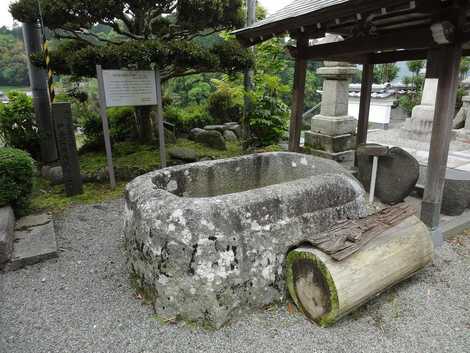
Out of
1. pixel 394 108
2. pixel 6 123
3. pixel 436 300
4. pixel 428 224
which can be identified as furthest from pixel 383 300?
pixel 394 108

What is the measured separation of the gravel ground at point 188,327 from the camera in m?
2.35

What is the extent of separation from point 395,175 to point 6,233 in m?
4.82

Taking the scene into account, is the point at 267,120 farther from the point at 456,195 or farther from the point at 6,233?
the point at 6,233

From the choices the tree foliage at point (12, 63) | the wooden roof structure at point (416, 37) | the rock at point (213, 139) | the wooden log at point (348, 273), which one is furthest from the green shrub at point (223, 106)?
the tree foliage at point (12, 63)

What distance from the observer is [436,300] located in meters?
2.86

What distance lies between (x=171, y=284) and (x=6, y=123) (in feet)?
19.6

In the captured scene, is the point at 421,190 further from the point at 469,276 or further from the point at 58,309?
the point at 58,309

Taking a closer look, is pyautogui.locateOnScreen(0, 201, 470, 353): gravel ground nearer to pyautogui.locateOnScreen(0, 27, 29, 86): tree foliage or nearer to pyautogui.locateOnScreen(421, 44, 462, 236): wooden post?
pyautogui.locateOnScreen(421, 44, 462, 236): wooden post

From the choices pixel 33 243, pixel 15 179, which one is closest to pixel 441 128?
pixel 33 243

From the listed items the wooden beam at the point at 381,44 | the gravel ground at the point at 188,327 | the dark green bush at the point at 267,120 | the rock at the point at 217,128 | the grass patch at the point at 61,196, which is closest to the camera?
the gravel ground at the point at 188,327

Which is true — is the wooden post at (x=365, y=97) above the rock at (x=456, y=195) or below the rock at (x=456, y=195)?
above

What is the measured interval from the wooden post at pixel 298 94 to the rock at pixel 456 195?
7.52 feet

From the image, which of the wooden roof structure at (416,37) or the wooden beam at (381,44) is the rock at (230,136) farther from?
the wooden beam at (381,44)

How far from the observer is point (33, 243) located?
3.64m
